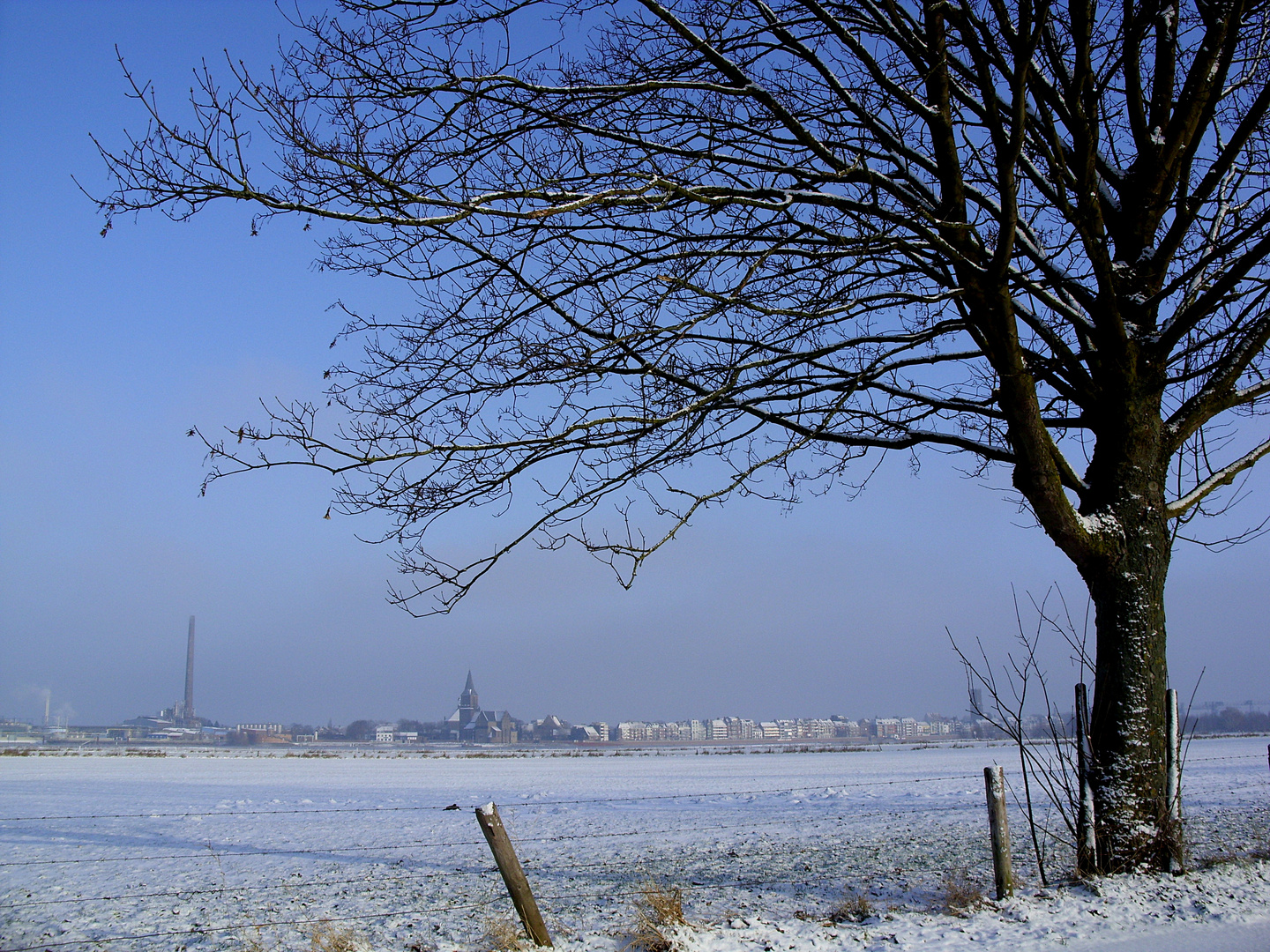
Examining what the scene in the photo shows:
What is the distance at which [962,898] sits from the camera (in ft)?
16.6

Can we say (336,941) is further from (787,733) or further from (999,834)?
(787,733)

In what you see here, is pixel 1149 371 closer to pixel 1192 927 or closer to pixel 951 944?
pixel 1192 927

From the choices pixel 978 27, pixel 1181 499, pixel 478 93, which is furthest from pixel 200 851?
pixel 978 27

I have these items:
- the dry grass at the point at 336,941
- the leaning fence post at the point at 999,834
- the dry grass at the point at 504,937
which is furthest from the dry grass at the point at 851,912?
the dry grass at the point at 336,941

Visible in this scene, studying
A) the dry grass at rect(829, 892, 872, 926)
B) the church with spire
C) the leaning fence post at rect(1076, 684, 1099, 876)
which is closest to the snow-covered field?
the dry grass at rect(829, 892, 872, 926)

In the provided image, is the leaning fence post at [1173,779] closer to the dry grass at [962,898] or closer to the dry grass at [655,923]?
the dry grass at [962,898]

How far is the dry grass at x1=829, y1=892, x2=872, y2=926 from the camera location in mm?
4953

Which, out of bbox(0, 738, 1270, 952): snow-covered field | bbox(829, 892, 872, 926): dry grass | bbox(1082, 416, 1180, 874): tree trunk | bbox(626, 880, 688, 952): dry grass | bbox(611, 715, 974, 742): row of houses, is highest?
bbox(1082, 416, 1180, 874): tree trunk

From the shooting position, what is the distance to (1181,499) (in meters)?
5.84

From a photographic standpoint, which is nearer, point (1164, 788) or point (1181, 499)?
point (1164, 788)

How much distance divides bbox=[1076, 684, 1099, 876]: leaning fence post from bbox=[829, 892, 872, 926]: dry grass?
1433 mm

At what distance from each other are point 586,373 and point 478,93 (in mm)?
1727

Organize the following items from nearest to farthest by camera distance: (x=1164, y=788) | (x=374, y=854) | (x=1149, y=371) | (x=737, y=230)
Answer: (x=737, y=230), (x=1164, y=788), (x=1149, y=371), (x=374, y=854)

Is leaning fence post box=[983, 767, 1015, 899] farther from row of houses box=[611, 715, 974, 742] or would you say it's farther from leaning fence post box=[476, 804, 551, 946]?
row of houses box=[611, 715, 974, 742]
